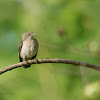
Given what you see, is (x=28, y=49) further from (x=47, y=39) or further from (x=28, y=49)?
(x=47, y=39)

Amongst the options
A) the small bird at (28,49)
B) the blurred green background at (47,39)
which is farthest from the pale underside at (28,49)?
the blurred green background at (47,39)

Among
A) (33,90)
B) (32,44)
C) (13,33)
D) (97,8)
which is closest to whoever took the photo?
(32,44)

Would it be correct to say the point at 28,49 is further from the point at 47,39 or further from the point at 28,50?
the point at 47,39

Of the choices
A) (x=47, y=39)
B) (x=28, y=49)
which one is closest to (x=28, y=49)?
(x=28, y=49)

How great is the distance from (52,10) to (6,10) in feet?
3.70

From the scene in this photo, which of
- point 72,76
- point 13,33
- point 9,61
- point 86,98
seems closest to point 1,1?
point 13,33

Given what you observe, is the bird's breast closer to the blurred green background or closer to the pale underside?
the pale underside

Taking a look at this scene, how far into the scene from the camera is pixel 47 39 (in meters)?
6.14

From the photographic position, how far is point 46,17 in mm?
6602

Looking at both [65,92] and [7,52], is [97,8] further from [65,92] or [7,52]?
[7,52]

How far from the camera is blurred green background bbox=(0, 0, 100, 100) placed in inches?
224

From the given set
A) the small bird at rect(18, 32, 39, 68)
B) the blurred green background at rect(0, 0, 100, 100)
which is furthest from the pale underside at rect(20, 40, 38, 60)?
the blurred green background at rect(0, 0, 100, 100)

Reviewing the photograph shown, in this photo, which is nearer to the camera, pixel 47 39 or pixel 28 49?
pixel 28 49

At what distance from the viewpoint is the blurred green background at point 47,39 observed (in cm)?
569
